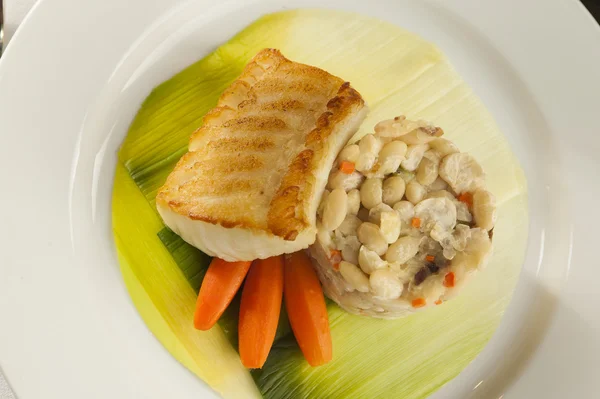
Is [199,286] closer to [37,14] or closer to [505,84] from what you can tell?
[37,14]

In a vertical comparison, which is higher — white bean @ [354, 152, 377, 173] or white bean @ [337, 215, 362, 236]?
white bean @ [354, 152, 377, 173]

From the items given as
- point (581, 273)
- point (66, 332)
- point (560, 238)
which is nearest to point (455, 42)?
point (560, 238)

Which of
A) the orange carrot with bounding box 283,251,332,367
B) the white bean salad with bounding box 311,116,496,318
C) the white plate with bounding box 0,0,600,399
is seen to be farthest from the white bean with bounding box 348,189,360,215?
the white plate with bounding box 0,0,600,399

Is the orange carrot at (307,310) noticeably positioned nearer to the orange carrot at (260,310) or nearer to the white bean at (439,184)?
the orange carrot at (260,310)

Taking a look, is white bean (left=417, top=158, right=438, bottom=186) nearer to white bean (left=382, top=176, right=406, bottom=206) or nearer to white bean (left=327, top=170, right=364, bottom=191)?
white bean (left=382, top=176, right=406, bottom=206)

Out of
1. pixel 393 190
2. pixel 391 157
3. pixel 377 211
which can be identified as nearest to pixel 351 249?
pixel 377 211

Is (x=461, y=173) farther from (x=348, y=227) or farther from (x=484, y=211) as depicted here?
(x=348, y=227)
